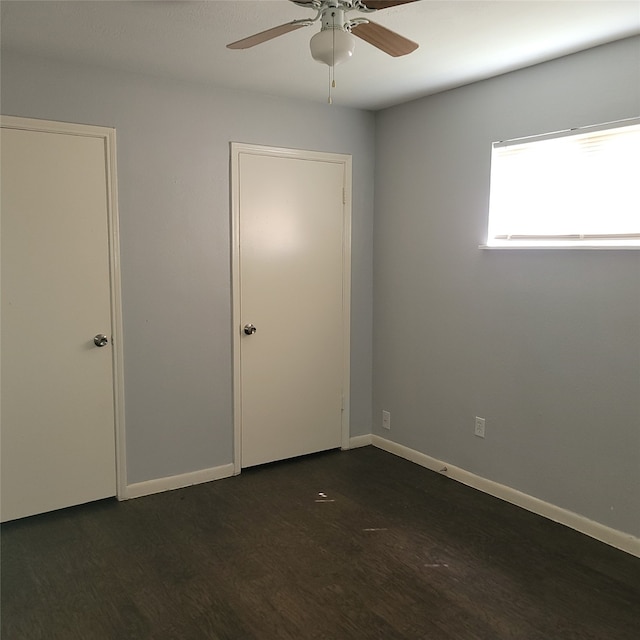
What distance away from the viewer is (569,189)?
122 inches

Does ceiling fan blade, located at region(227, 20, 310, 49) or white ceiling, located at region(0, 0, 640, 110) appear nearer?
ceiling fan blade, located at region(227, 20, 310, 49)

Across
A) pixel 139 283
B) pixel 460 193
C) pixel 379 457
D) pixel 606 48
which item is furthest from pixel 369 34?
pixel 379 457

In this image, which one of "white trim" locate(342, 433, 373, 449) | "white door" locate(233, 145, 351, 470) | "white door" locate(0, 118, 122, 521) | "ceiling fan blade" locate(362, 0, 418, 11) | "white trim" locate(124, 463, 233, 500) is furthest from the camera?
"white trim" locate(342, 433, 373, 449)

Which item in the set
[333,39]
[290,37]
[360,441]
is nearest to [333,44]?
[333,39]

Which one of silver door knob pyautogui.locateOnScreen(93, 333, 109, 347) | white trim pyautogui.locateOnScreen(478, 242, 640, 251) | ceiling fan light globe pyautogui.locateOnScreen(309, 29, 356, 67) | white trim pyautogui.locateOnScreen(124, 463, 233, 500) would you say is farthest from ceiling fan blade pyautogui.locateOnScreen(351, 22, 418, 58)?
white trim pyautogui.locateOnScreen(124, 463, 233, 500)

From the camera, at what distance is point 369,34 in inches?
82.0

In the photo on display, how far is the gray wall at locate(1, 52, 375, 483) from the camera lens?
10.9ft

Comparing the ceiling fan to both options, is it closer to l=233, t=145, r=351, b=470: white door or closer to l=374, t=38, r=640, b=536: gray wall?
l=374, t=38, r=640, b=536: gray wall

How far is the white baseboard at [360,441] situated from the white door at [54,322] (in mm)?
1744

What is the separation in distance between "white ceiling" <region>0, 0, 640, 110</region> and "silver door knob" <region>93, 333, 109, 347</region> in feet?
4.78

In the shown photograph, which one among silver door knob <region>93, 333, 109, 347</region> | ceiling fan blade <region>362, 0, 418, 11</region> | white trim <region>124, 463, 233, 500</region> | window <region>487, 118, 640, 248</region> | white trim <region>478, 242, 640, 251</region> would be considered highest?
ceiling fan blade <region>362, 0, 418, 11</region>

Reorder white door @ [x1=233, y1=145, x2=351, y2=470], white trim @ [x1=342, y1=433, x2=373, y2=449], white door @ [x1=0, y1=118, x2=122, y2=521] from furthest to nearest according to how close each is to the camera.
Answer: white trim @ [x1=342, y1=433, x2=373, y2=449]
white door @ [x1=233, y1=145, x2=351, y2=470]
white door @ [x1=0, y1=118, x2=122, y2=521]

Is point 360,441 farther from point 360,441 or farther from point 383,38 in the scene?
point 383,38

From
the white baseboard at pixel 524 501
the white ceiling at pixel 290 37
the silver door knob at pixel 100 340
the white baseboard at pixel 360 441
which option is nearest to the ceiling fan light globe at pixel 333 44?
the white ceiling at pixel 290 37
